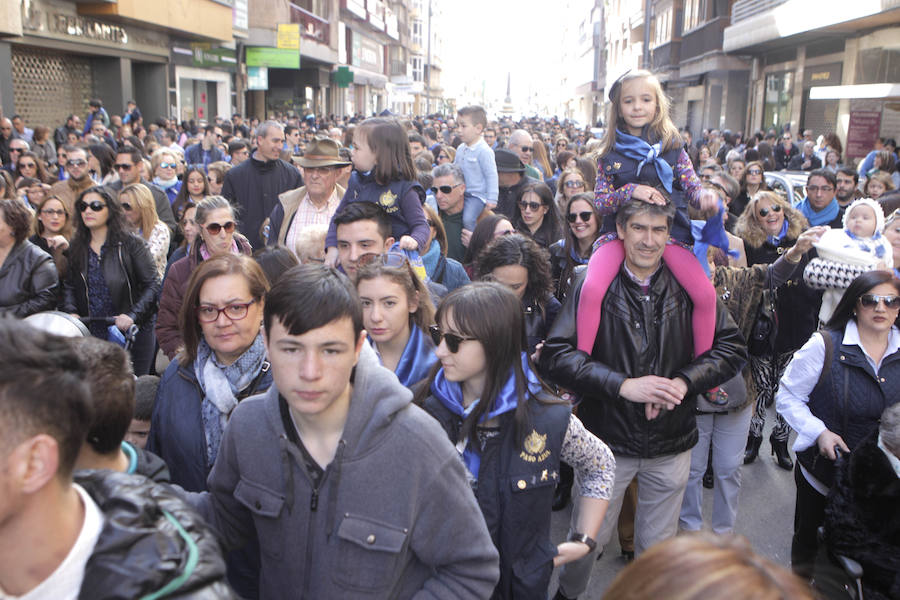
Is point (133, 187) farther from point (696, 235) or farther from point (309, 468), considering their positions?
point (309, 468)

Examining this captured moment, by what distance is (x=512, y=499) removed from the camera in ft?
8.70

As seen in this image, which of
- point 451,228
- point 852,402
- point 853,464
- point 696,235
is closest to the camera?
point 853,464

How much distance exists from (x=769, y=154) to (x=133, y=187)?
39.3ft

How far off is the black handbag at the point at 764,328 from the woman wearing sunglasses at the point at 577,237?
1236 mm

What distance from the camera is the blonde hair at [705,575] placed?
127cm

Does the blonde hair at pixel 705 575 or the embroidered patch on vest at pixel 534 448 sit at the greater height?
the blonde hair at pixel 705 575

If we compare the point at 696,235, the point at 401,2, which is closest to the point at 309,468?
the point at 696,235

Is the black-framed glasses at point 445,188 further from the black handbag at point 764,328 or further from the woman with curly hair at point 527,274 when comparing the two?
the black handbag at point 764,328

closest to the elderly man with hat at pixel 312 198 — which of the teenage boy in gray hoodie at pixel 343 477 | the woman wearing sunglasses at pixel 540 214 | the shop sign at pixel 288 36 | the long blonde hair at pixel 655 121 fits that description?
the woman wearing sunglasses at pixel 540 214

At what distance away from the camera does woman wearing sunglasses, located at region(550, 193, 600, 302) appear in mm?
5754

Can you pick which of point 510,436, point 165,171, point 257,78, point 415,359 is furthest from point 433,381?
point 257,78

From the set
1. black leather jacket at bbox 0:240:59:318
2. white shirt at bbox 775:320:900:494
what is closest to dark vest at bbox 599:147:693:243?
white shirt at bbox 775:320:900:494

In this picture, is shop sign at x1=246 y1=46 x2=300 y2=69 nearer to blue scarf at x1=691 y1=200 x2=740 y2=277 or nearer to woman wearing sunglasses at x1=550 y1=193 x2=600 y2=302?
woman wearing sunglasses at x1=550 y1=193 x2=600 y2=302

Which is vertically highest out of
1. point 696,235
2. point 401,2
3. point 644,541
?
point 401,2
